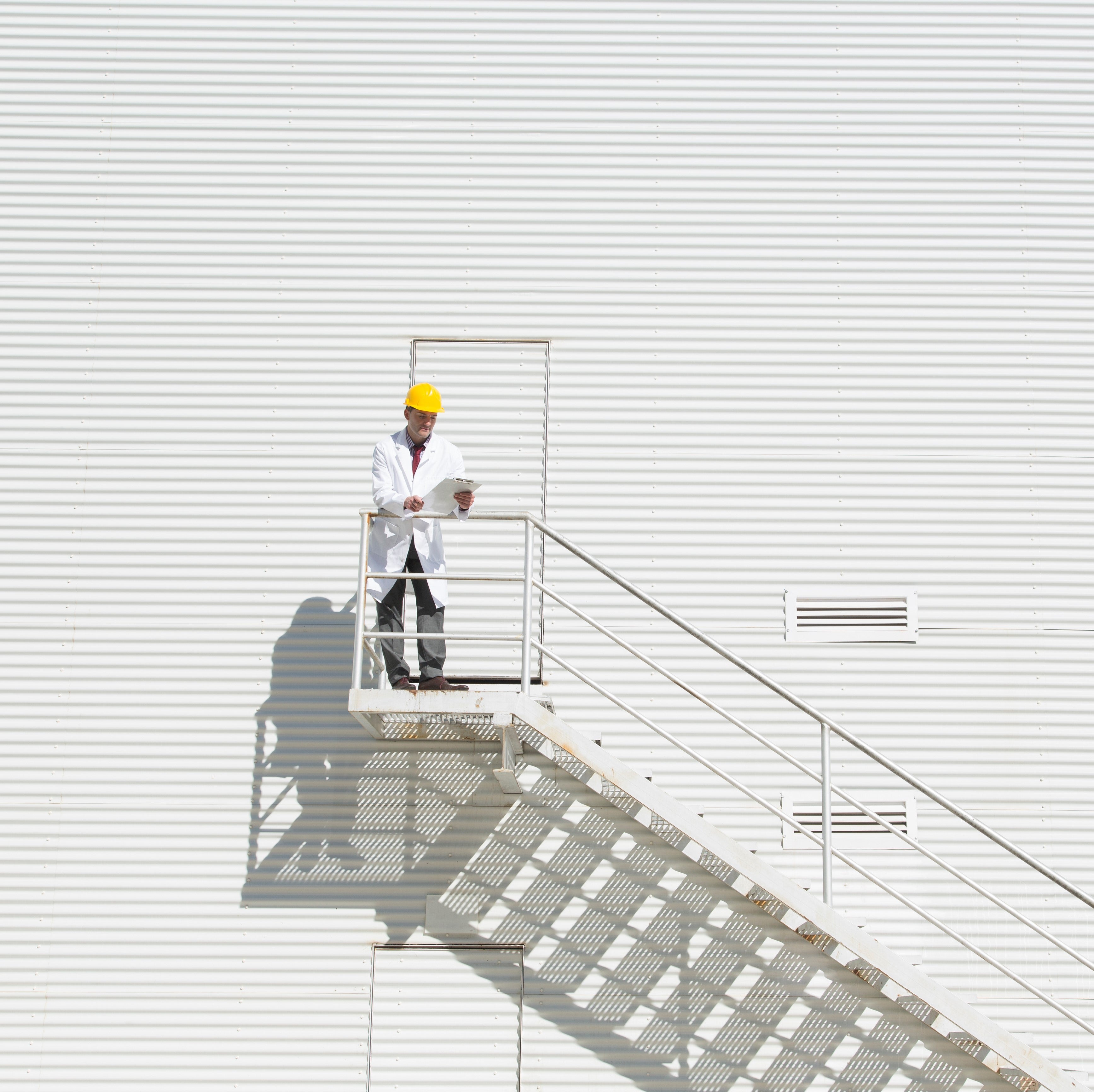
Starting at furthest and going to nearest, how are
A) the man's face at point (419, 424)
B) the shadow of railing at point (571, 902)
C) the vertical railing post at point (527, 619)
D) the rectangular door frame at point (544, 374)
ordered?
the rectangular door frame at point (544, 374) → the shadow of railing at point (571, 902) → the man's face at point (419, 424) → the vertical railing post at point (527, 619)

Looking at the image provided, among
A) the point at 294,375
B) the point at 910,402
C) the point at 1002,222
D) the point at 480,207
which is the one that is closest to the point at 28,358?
the point at 294,375

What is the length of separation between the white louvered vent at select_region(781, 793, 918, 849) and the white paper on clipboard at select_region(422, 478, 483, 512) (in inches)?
144

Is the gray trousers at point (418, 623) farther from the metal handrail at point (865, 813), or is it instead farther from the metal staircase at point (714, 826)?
the metal handrail at point (865, 813)

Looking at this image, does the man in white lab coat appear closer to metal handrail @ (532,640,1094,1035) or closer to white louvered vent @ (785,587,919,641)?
metal handrail @ (532,640,1094,1035)

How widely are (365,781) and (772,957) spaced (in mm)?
3582

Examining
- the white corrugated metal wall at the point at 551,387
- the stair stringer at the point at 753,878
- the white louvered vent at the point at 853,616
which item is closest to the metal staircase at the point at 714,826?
the stair stringer at the point at 753,878

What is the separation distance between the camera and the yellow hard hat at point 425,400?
358 inches

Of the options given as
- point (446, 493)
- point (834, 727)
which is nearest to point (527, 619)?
point (446, 493)

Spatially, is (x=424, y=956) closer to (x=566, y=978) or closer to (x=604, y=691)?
(x=566, y=978)

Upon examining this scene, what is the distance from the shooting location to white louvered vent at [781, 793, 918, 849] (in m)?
9.63

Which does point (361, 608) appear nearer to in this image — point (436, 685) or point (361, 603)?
point (361, 603)

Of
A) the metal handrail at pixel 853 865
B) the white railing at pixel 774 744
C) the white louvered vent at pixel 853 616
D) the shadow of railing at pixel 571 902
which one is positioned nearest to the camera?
the metal handrail at pixel 853 865

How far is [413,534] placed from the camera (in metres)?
9.05

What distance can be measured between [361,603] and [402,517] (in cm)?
70
